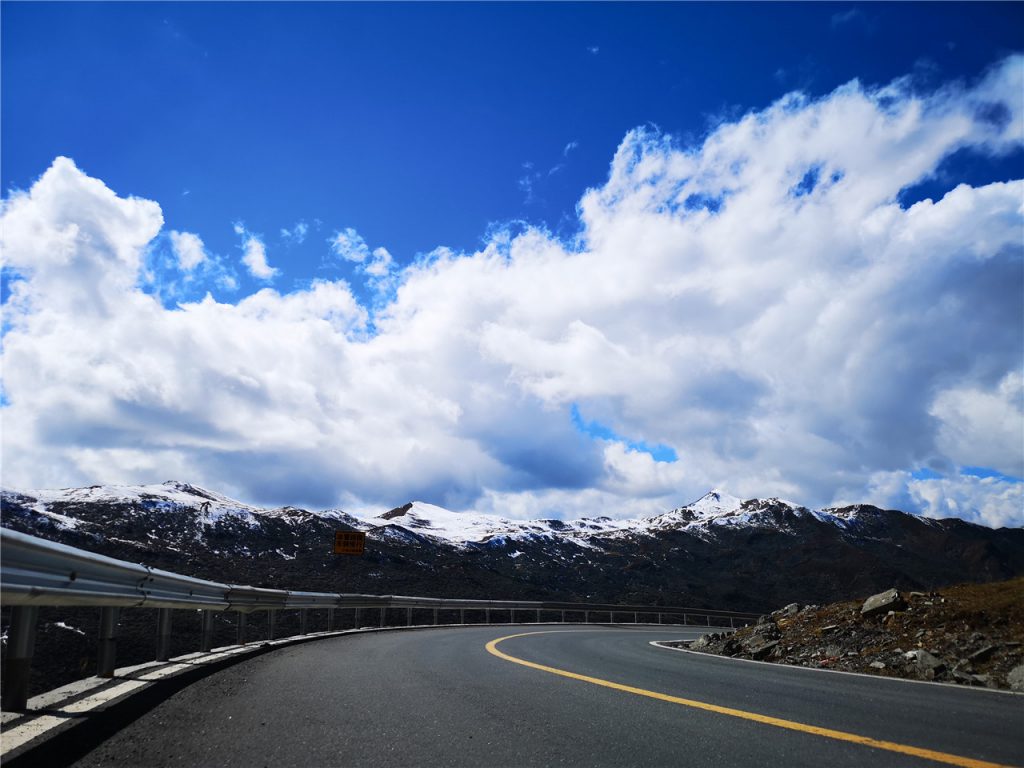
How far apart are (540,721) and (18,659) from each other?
3.75 meters

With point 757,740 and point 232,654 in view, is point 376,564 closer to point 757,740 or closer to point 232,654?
point 232,654

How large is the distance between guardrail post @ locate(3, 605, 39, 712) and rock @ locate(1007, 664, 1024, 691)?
10332mm

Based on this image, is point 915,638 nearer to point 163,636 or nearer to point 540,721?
point 540,721

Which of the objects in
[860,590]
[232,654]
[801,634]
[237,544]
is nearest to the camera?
[232,654]

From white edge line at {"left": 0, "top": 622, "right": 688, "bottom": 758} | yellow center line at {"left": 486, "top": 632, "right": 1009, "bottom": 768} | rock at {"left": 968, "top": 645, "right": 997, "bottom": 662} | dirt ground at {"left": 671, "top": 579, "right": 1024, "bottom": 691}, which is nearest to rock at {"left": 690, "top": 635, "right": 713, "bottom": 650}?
dirt ground at {"left": 671, "top": 579, "right": 1024, "bottom": 691}

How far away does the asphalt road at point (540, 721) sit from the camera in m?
4.38

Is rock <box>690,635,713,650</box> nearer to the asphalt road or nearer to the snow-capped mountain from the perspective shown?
the asphalt road

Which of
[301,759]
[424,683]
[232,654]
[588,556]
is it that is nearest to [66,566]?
[301,759]

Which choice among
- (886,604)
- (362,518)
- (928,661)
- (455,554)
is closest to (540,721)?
(928,661)

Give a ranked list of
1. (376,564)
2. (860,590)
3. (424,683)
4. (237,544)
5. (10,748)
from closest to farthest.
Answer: (10,748)
(424,683)
(376,564)
(237,544)
(860,590)

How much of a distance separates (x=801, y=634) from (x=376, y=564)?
7791cm

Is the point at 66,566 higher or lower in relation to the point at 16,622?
higher

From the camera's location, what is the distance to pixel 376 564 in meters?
87.7

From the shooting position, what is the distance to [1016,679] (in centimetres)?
867
